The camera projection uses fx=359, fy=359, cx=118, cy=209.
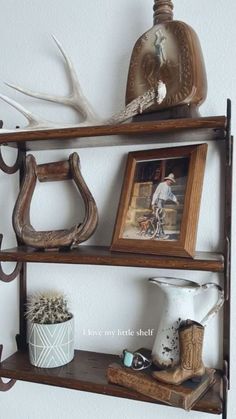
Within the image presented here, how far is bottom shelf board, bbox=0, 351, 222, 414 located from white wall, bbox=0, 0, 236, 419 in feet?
0.17

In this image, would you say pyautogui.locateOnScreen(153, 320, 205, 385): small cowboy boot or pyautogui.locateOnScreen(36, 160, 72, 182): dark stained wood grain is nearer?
pyautogui.locateOnScreen(153, 320, 205, 385): small cowboy boot

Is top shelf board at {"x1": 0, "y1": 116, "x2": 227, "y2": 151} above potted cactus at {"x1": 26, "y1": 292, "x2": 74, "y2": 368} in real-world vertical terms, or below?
above

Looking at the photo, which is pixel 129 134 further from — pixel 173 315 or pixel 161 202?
pixel 173 315

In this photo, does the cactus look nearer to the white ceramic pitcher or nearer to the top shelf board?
the white ceramic pitcher

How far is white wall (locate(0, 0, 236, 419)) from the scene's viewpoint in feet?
2.66

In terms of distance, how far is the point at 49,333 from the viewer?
830 mm

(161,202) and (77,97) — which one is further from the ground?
(77,97)

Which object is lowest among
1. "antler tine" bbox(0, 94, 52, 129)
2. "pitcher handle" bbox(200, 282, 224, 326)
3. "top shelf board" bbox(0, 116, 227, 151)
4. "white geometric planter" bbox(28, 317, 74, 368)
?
"white geometric planter" bbox(28, 317, 74, 368)

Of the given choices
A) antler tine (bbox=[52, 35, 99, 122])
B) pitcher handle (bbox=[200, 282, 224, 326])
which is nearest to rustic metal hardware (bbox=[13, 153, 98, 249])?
antler tine (bbox=[52, 35, 99, 122])

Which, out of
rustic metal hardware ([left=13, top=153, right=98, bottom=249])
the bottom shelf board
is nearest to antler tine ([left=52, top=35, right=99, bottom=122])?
rustic metal hardware ([left=13, top=153, right=98, bottom=249])

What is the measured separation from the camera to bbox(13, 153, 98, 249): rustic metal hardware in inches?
32.1

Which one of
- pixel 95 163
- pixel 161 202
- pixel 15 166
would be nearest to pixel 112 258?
pixel 161 202

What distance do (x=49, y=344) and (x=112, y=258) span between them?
289 mm

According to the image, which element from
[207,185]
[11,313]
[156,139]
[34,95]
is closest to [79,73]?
[34,95]
